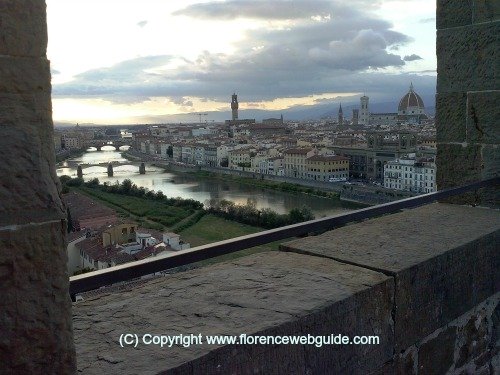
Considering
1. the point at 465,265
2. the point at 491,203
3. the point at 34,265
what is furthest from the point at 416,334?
the point at 491,203

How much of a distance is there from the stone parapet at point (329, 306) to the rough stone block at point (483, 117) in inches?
18.6

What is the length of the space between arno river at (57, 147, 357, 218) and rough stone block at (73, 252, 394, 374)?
50.0ft

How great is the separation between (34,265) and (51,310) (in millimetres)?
58

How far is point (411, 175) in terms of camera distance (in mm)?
21172

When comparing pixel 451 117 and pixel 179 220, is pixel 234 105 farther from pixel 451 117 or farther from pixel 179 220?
pixel 451 117

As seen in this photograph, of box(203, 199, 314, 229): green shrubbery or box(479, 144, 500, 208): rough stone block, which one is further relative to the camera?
box(203, 199, 314, 229): green shrubbery

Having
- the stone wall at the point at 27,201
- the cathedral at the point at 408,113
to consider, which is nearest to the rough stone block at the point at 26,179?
the stone wall at the point at 27,201

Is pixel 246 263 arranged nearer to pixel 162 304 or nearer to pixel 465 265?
pixel 162 304

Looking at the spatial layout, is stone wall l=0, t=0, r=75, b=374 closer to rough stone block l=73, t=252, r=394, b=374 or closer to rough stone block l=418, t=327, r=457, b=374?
rough stone block l=73, t=252, r=394, b=374

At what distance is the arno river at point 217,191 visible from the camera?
2125 cm

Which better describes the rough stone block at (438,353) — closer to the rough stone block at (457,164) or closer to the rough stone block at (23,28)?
the rough stone block at (457,164)

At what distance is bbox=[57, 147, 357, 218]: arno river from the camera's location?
837 inches

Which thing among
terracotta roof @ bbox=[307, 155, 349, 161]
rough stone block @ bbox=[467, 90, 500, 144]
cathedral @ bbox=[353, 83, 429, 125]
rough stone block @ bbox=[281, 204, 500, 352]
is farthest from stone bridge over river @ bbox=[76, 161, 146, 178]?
cathedral @ bbox=[353, 83, 429, 125]

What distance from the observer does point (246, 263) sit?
1.10 metres
